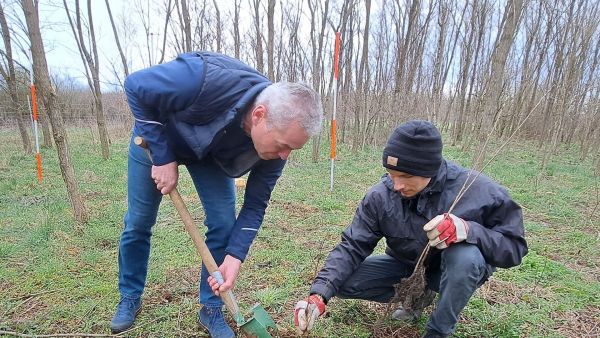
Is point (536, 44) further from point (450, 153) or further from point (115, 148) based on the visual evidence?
A: point (115, 148)

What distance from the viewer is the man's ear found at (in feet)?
5.08

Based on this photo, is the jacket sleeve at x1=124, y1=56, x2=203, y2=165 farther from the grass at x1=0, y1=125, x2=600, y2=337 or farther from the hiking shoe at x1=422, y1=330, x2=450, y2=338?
the hiking shoe at x1=422, y1=330, x2=450, y2=338

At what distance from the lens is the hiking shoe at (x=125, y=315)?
6.81 feet

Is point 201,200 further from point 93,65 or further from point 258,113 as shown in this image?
point 93,65

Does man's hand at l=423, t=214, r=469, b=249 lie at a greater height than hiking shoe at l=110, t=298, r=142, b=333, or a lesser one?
greater

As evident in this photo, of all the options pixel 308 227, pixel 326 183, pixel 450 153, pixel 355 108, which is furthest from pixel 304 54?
pixel 308 227

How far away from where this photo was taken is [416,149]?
176 centimetres

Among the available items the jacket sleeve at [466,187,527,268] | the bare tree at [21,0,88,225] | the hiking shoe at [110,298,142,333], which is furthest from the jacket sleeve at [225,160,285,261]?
the bare tree at [21,0,88,225]

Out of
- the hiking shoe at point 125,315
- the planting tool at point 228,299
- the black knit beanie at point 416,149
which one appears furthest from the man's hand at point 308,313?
the hiking shoe at point 125,315

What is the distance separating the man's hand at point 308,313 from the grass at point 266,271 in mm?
312

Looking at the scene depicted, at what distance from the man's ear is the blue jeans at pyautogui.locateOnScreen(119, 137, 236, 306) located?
1.49 feet

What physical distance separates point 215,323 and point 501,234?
151cm

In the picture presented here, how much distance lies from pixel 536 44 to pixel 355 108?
8.34 m

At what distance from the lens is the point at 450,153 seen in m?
11.5
